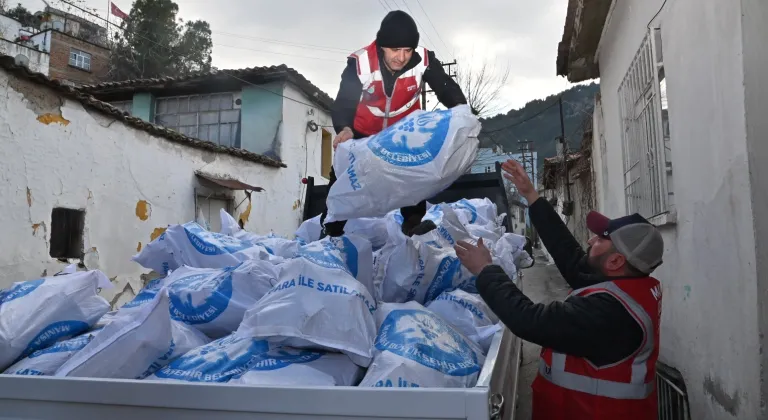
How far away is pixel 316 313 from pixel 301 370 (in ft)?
0.62

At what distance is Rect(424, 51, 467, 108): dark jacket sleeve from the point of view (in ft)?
8.37

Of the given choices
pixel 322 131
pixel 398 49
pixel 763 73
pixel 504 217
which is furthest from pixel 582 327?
pixel 322 131

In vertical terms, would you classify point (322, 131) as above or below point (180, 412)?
above

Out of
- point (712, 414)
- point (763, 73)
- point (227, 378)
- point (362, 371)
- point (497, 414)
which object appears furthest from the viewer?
point (712, 414)

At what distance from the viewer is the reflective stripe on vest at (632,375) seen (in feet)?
5.48

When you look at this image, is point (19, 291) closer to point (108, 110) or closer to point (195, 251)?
point (195, 251)

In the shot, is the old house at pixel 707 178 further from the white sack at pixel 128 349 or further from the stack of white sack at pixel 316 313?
the white sack at pixel 128 349

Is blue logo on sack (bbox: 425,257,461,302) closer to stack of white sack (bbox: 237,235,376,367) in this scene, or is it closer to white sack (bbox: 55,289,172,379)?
stack of white sack (bbox: 237,235,376,367)

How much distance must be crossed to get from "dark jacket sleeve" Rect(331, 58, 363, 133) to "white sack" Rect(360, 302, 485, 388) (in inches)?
43.2

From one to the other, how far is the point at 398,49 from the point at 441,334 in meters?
1.44

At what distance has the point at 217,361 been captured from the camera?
1562 mm

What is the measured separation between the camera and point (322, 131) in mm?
15070

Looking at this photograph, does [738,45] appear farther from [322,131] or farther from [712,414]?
[322,131]

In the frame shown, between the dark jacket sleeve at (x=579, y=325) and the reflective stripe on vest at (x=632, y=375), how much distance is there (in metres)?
0.02
